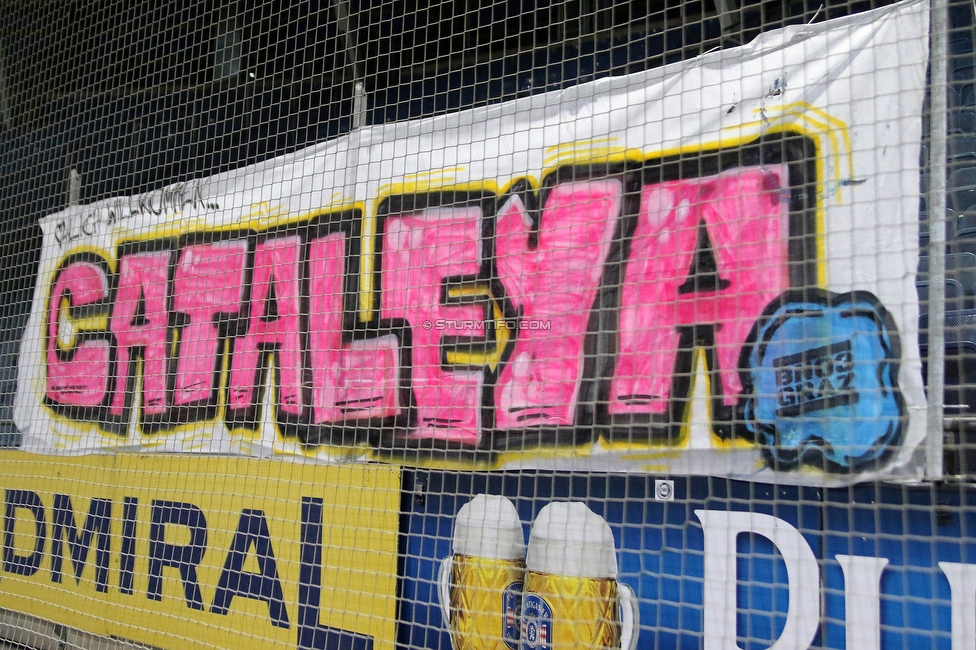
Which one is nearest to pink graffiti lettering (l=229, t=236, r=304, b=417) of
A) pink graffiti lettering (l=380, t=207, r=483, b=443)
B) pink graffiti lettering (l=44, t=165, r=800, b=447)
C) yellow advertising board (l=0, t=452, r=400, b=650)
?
pink graffiti lettering (l=44, t=165, r=800, b=447)

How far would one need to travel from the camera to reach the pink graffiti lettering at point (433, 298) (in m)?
2.40

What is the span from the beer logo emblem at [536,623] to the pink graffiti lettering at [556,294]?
1.96ft

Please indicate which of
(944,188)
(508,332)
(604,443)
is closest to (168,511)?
(508,332)

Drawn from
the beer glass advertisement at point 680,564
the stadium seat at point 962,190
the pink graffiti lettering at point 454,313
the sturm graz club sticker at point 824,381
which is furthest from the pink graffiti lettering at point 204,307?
the stadium seat at point 962,190

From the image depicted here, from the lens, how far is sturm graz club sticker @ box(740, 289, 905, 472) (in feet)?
5.83

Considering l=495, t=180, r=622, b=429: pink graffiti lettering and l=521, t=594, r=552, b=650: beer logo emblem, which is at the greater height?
l=495, t=180, r=622, b=429: pink graffiti lettering

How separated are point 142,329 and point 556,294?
2.06 m

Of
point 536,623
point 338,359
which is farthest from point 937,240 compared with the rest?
point 338,359

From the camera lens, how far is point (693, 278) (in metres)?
2.07

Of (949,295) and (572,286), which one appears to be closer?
(949,295)

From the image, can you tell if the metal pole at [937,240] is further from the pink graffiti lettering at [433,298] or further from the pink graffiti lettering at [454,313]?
the pink graffiti lettering at [433,298]

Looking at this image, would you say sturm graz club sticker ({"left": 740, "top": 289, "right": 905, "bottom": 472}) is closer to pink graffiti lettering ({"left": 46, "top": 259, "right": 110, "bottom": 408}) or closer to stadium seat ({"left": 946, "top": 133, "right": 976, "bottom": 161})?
stadium seat ({"left": 946, "top": 133, "right": 976, "bottom": 161})

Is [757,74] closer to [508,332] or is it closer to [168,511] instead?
[508,332]

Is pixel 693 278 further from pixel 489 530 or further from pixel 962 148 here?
pixel 489 530
